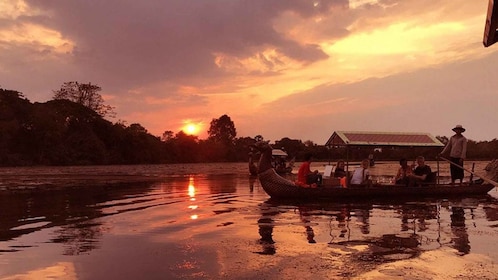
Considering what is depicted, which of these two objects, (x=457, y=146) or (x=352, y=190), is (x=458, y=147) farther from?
(x=352, y=190)

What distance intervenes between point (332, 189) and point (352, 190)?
3.01 ft

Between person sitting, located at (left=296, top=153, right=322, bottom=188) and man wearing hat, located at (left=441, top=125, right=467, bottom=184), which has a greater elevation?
man wearing hat, located at (left=441, top=125, right=467, bottom=184)

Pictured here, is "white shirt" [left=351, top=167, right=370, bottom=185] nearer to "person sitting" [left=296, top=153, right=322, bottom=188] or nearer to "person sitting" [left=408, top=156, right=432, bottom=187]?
"person sitting" [left=296, top=153, right=322, bottom=188]

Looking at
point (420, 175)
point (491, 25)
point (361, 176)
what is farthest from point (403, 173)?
point (491, 25)

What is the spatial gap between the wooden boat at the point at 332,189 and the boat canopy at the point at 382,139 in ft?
5.75

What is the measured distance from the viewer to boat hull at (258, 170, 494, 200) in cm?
1567

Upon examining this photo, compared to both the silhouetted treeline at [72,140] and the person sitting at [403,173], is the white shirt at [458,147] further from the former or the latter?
the silhouetted treeline at [72,140]

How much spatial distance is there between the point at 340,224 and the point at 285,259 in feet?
12.5

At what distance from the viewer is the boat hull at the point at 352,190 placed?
51.4 feet

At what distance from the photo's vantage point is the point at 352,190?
16062 millimetres

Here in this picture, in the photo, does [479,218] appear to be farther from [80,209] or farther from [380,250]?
[80,209]

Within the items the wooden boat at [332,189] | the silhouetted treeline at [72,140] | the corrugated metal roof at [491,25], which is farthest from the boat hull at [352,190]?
the silhouetted treeline at [72,140]

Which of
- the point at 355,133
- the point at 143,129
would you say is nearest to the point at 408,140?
the point at 355,133

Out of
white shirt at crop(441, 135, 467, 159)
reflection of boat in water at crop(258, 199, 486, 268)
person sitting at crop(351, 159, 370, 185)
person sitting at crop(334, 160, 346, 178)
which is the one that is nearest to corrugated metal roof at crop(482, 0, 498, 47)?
reflection of boat in water at crop(258, 199, 486, 268)
